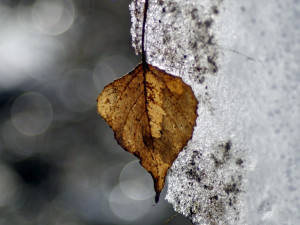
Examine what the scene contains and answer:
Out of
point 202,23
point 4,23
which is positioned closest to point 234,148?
point 202,23

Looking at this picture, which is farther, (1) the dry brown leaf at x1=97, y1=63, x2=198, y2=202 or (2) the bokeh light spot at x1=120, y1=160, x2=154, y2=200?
(2) the bokeh light spot at x1=120, y1=160, x2=154, y2=200

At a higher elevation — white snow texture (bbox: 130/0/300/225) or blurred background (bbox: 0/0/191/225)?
white snow texture (bbox: 130/0/300/225)

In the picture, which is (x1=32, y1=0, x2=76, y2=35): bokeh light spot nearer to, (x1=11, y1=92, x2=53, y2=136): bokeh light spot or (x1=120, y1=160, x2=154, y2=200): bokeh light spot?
(x1=11, y1=92, x2=53, y2=136): bokeh light spot

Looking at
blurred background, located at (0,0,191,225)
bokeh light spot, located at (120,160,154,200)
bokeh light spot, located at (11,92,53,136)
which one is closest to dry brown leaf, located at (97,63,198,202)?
blurred background, located at (0,0,191,225)

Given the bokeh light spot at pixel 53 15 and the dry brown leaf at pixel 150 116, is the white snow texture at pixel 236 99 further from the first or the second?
the bokeh light spot at pixel 53 15

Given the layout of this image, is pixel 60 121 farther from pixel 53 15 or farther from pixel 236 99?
pixel 236 99

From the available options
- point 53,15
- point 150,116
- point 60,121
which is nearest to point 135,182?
point 60,121

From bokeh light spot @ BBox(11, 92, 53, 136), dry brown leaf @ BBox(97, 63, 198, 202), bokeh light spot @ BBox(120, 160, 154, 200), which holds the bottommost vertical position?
bokeh light spot @ BBox(120, 160, 154, 200)

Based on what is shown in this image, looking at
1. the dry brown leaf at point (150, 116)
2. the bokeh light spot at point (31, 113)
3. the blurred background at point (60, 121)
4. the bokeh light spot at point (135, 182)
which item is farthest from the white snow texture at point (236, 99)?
the bokeh light spot at point (135, 182)
